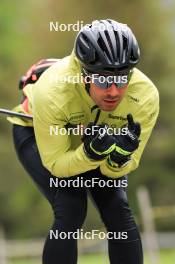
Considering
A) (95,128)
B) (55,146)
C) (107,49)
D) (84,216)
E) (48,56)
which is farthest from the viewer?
(48,56)

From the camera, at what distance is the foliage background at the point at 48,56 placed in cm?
2581

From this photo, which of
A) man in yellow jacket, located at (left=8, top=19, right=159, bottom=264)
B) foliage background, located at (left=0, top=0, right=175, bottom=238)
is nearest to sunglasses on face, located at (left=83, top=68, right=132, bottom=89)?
man in yellow jacket, located at (left=8, top=19, right=159, bottom=264)

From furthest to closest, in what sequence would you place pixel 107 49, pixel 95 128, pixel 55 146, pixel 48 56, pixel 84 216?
pixel 48 56 < pixel 84 216 < pixel 55 146 < pixel 107 49 < pixel 95 128

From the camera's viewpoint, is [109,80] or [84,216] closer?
[109,80]

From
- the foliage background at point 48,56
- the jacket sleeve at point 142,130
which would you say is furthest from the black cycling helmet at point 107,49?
the foliage background at point 48,56

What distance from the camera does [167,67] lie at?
26.5 meters

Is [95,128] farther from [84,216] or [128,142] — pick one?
[84,216]

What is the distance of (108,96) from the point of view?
500cm

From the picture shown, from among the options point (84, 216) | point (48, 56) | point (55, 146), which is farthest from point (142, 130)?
point (48, 56)

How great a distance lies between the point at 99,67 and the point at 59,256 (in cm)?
129

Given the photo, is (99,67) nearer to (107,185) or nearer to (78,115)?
(78,115)

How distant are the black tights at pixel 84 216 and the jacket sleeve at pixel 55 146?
0.20m

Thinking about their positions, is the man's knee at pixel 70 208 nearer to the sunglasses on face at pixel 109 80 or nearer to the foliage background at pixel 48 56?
the sunglasses on face at pixel 109 80

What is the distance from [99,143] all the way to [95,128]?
0.10m
